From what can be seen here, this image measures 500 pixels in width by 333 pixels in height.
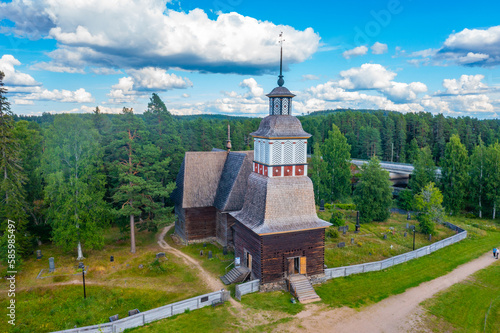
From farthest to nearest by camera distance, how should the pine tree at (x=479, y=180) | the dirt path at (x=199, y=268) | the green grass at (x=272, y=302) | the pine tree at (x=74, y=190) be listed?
the pine tree at (x=479, y=180) < the pine tree at (x=74, y=190) < the dirt path at (x=199, y=268) < the green grass at (x=272, y=302)

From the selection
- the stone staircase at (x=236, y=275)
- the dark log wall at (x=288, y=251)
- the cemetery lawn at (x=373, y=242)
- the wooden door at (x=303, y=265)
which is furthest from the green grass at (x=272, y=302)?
the cemetery lawn at (x=373, y=242)

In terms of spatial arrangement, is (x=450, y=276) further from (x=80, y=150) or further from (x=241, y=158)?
(x=80, y=150)

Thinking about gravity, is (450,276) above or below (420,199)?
below

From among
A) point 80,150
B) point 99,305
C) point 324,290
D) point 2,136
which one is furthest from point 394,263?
point 2,136

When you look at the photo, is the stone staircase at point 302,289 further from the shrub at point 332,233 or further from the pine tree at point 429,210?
the pine tree at point 429,210

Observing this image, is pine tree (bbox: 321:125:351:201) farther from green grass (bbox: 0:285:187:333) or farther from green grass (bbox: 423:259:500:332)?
green grass (bbox: 0:285:187:333)

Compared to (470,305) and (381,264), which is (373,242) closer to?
(381,264)
